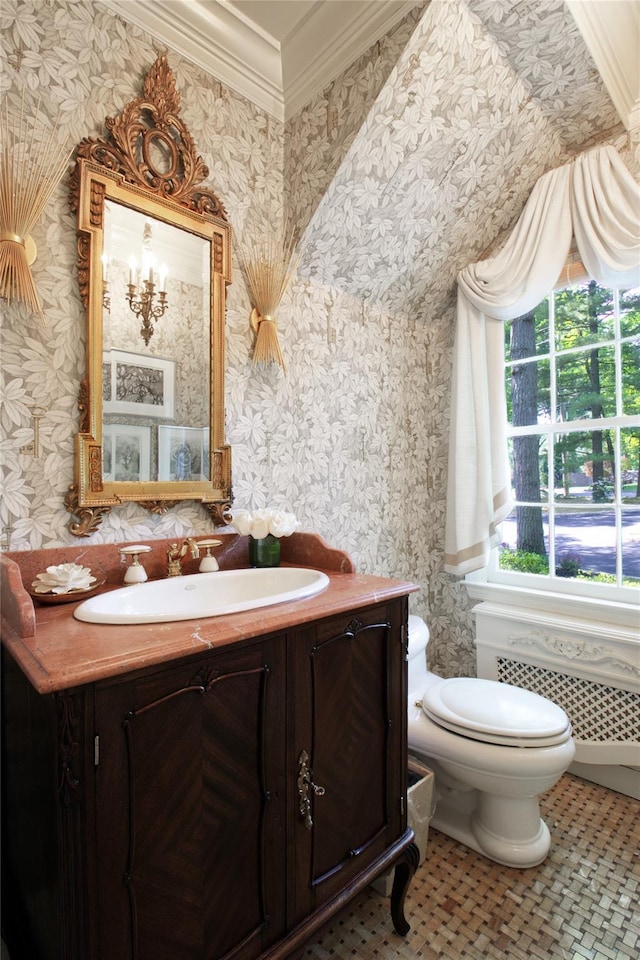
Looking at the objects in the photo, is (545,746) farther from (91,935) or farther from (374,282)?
(374,282)

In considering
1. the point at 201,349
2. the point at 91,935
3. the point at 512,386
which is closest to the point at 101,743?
the point at 91,935

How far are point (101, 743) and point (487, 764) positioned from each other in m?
1.21

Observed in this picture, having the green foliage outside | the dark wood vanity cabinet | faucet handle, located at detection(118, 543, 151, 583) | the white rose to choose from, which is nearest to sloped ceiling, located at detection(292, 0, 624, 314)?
the white rose

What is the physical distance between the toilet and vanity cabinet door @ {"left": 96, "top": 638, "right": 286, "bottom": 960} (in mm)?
741

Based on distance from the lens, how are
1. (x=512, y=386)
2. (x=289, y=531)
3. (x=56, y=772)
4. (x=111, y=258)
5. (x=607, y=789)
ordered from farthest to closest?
A: (x=512, y=386)
(x=607, y=789)
(x=289, y=531)
(x=111, y=258)
(x=56, y=772)

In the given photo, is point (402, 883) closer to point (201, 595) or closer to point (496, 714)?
point (496, 714)

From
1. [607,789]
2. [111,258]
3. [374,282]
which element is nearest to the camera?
[111,258]

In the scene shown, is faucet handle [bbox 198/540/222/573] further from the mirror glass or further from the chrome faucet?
the mirror glass

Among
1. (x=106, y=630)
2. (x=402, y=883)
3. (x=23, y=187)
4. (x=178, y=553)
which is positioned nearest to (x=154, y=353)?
(x=23, y=187)

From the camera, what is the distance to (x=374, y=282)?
2049 millimetres

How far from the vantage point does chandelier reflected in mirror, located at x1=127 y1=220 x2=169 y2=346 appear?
4.47ft

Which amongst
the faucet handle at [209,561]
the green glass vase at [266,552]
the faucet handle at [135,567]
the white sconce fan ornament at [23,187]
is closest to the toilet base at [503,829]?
the green glass vase at [266,552]

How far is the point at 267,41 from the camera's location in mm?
1613

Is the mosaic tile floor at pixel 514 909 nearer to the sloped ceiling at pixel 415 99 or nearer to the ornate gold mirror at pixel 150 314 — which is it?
the ornate gold mirror at pixel 150 314
